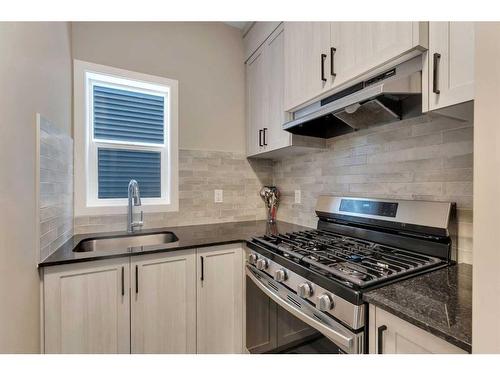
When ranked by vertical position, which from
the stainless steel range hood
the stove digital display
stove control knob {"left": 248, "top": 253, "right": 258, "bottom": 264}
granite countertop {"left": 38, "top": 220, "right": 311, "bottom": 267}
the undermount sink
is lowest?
stove control knob {"left": 248, "top": 253, "right": 258, "bottom": 264}

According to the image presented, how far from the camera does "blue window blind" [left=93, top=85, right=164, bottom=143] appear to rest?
6.13 ft

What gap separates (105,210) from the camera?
1.82 metres

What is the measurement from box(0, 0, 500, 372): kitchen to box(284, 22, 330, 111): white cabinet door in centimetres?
1

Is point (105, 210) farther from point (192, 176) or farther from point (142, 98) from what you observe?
point (142, 98)

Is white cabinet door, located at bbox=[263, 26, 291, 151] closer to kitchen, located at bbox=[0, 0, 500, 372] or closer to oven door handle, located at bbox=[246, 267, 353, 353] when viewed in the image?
kitchen, located at bbox=[0, 0, 500, 372]

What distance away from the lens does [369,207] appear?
145 cm

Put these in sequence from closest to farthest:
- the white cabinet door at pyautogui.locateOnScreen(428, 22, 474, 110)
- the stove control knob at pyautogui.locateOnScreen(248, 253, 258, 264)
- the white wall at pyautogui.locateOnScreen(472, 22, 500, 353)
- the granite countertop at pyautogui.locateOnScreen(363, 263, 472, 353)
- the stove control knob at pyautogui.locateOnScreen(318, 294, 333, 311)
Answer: the white wall at pyautogui.locateOnScreen(472, 22, 500, 353)
the granite countertop at pyautogui.locateOnScreen(363, 263, 472, 353)
the white cabinet door at pyautogui.locateOnScreen(428, 22, 474, 110)
the stove control knob at pyautogui.locateOnScreen(318, 294, 333, 311)
the stove control knob at pyautogui.locateOnScreen(248, 253, 258, 264)

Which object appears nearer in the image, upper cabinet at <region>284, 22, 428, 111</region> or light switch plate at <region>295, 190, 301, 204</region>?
upper cabinet at <region>284, 22, 428, 111</region>

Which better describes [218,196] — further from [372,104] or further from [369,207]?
[372,104]

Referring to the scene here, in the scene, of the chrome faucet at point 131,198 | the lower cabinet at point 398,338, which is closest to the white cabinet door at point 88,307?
the chrome faucet at point 131,198

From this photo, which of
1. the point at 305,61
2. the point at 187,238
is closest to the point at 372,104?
the point at 305,61

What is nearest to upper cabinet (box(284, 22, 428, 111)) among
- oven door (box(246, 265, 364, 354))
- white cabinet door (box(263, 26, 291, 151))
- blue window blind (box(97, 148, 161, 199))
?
white cabinet door (box(263, 26, 291, 151))

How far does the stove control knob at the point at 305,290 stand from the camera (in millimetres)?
1022
